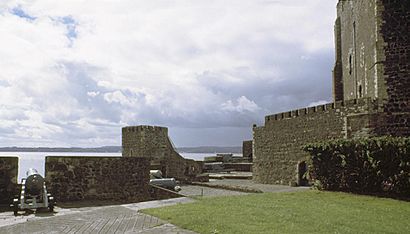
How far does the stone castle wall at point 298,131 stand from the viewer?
1936 centimetres

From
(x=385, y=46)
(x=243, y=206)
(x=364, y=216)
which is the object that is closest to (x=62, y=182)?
(x=243, y=206)

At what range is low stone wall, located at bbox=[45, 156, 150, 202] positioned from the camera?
1803 cm

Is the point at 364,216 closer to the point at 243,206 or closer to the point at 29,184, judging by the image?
the point at 243,206

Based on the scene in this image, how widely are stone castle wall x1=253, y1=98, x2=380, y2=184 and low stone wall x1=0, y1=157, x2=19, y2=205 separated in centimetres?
1375

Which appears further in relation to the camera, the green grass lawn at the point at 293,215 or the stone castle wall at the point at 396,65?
the stone castle wall at the point at 396,65

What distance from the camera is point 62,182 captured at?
18.1 meters

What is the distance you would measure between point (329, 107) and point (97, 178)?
11164 millimetres

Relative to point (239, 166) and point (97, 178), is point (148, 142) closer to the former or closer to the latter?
point (239, 166)

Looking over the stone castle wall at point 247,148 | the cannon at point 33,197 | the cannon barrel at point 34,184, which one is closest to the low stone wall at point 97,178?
the cannon at point 33,197

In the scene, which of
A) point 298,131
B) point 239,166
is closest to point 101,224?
point 298,131

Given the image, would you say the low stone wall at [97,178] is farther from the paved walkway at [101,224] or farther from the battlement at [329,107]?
the battlement at [329,107]

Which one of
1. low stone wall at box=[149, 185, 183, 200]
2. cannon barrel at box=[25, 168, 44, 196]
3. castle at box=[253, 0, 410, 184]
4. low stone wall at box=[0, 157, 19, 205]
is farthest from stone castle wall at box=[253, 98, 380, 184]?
low stone wall at box=[0, 157, 19, 205]

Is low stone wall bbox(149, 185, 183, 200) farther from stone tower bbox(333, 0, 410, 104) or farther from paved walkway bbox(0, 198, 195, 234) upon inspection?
stone tower bbox(333, 0, 410, 104)

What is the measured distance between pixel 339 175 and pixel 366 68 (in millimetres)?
7496
